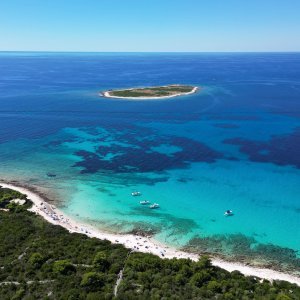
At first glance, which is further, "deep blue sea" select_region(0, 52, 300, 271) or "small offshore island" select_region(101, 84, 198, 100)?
"small offshore island" select_region(101, 84, 198, 100)

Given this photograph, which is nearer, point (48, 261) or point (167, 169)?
point (48, 261)

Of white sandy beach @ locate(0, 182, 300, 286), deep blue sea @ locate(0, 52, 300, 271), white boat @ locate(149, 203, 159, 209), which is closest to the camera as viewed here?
white sandy beach @ locate(0, 182, 300, 286)

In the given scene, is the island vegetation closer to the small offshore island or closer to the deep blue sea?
the deep blue sea

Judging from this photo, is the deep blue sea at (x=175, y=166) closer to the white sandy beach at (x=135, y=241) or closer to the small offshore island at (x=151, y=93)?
the white sandy beach at (x=135, y=241)

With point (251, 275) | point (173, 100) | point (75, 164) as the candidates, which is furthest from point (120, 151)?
point (173, 100)

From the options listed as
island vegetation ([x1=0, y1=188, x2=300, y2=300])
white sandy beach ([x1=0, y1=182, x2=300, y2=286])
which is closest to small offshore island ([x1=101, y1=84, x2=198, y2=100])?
white sandy beach ([x1=0, y1=182, x2=300, y2=286])

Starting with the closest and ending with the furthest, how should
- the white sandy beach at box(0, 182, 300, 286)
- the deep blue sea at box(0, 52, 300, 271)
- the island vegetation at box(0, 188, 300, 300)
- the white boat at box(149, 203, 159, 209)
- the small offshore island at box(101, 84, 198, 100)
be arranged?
the island vegetation at box(0, 188, 300, 300)
the white sandy beach at box(0, 182, 300, 286)
the deep blue sea at box(0, 52, 300, 271)
the white boat at box(149, 203, 159, 209)
the small offshore island at box(101, 84, 198, 100)

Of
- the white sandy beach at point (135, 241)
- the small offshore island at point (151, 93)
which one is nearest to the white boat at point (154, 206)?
the white sandy beach at point (135, 241)

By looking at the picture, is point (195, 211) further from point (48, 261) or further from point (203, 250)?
point (48, 261)
